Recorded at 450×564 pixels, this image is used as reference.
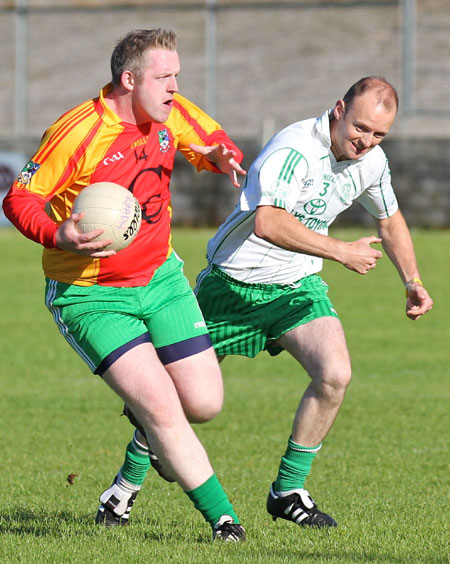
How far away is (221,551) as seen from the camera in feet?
16.4

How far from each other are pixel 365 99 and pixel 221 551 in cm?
229

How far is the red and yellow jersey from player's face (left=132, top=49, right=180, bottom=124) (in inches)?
7.0

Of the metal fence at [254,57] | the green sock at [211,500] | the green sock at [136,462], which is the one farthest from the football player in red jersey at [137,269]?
the metal fence at [254,57]

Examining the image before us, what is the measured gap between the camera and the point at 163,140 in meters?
5.61

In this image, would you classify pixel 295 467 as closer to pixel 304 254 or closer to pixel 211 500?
pixel 211 500

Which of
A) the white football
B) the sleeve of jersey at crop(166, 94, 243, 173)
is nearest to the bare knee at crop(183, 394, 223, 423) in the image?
the white football

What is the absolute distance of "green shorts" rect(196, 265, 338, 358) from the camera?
611 centimetres

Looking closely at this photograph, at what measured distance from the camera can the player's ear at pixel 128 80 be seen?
208 inches

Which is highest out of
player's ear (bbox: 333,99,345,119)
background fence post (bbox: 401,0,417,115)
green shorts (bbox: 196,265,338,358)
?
player's ear (bbox: 333,99,345,119)

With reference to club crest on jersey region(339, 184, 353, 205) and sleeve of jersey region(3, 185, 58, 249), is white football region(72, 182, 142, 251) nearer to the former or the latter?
sleeve of jersey region(3, 185, 58, 249)

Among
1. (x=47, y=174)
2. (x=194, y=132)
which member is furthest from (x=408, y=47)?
(x=47, y=174)

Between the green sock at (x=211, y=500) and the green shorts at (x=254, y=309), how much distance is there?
1.16m

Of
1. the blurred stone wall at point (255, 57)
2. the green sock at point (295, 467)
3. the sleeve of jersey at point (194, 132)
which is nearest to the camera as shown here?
the sleeve of jersey at point (194, 132)

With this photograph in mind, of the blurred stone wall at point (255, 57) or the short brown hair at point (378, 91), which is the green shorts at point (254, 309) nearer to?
the short brown hair at point (378, 91)
